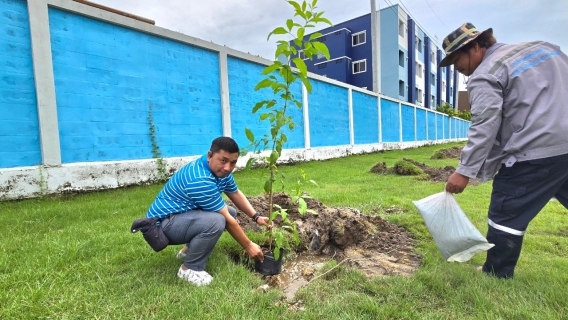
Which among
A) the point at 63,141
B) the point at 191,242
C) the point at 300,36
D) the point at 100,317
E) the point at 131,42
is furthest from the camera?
the point at 131,42

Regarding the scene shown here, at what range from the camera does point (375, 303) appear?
183cm

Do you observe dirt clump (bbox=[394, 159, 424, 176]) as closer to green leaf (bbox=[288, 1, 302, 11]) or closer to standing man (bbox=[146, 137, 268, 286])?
standing man (bbox=[146, 137, 268, 286])

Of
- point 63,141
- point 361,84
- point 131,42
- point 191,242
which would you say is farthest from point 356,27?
point 191,242

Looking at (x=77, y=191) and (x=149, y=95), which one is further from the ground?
(x=149, y=95)

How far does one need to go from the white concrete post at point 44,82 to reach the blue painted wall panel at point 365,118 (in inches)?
454

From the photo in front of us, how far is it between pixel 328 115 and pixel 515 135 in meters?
10.2

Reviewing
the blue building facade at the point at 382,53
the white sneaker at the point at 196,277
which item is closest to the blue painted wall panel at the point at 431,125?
the blue building facade at the point at 382,53

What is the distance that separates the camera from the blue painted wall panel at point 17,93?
4.49 metres

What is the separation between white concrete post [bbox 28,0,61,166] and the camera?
472 cm

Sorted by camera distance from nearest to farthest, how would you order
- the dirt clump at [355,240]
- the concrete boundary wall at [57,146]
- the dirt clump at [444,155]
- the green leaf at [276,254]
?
1. the green leaf at [276,254]
2. the dirt clump at [355,240]
3. the concrete boundary wall at [57,146]
4. the dirt clump at [444,155]

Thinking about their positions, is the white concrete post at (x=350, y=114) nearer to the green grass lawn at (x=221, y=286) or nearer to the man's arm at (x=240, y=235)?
the green grass lawn at (x=221, y=286)

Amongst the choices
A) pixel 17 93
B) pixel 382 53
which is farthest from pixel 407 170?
pixel 382 53

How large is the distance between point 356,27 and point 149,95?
25999mm

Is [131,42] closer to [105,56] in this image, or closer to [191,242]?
[105,56]
